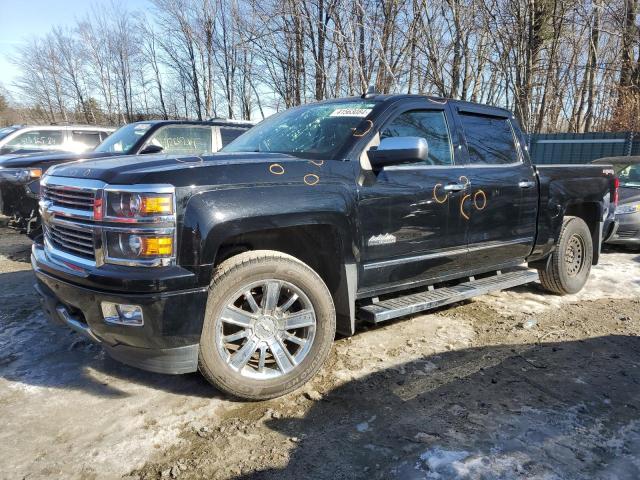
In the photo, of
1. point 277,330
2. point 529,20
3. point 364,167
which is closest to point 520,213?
point 364,167

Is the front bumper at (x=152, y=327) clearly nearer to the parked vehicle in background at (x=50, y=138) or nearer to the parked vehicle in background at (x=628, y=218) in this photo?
the parked vehicle in background at (x=628, y=218)

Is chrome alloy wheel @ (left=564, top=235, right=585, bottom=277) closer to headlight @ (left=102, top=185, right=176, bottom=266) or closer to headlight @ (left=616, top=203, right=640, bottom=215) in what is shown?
headlight @ (left=616, top=203, right=640, bottom=215)

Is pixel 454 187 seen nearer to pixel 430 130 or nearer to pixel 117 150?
pixel 430 130

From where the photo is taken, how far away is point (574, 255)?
18.0 ft

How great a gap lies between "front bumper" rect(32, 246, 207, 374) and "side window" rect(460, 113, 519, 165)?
8.98 feet

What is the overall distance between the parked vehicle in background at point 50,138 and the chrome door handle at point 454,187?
27.9 ft

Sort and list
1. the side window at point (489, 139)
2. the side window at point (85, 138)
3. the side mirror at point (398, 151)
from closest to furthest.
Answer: the side mirror at point (398, 151), the side window at point (489, 139), the side window at point (85, 138)

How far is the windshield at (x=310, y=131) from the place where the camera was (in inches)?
138

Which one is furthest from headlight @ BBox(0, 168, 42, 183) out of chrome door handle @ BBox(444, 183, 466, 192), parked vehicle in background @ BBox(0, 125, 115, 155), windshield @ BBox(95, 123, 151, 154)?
chrome door handle @ BBox(444, 183, 466, 192)

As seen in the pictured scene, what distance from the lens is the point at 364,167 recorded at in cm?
336

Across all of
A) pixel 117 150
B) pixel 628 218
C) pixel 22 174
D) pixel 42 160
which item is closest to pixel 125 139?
pixel 117 150

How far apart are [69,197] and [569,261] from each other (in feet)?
16.4

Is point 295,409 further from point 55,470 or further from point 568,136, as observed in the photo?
point 568,136

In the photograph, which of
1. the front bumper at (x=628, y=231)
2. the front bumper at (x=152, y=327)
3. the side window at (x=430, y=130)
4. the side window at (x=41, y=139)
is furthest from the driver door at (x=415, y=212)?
the side window at (x=41, y=139)
